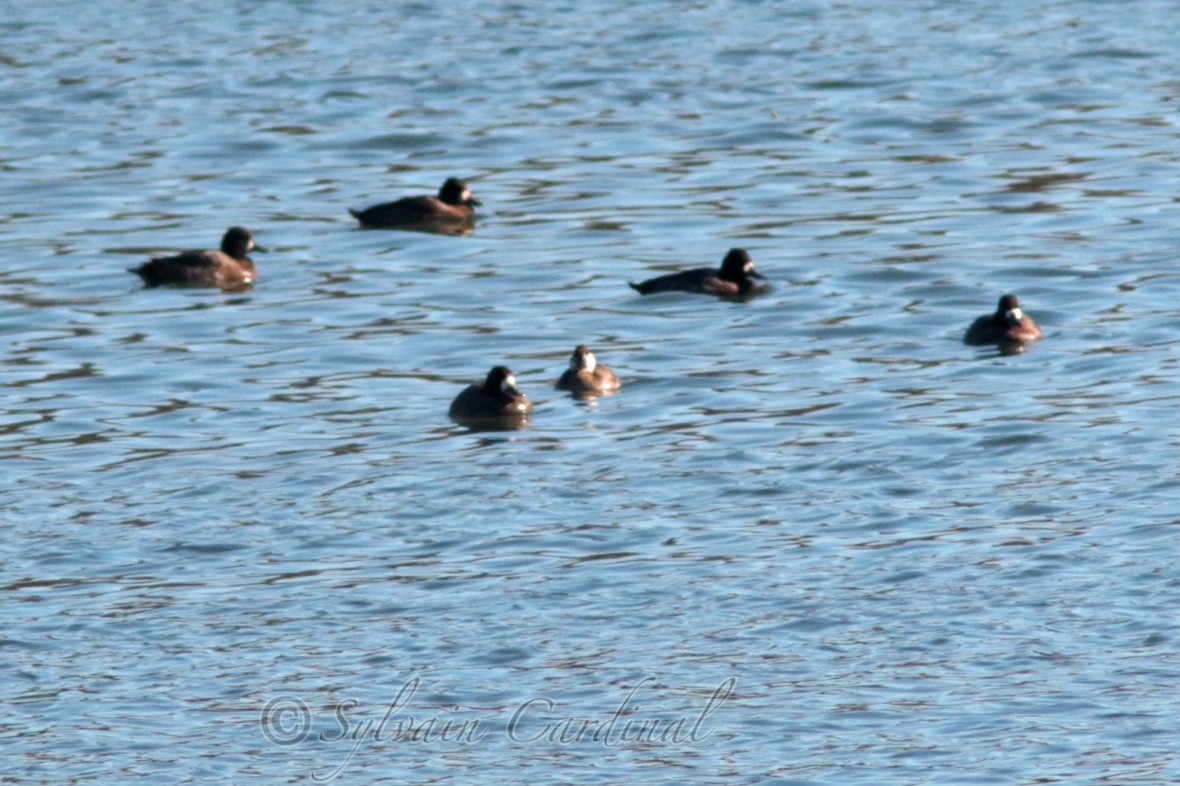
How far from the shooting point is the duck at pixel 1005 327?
59.5 feet

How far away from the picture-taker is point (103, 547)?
13492mm

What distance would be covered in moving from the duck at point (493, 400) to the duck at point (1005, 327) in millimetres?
3834

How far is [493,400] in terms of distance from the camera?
16500 millimetres

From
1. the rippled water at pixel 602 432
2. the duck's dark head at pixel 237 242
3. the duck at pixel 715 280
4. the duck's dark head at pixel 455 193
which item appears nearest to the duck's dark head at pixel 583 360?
the rippled water at pixel 602 432

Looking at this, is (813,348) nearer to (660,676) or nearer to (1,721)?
(660,676)

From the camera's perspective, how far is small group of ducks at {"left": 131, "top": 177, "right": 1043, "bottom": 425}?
1664 cm

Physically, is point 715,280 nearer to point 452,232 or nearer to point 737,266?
point 737,266

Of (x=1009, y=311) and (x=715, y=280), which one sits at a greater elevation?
(x=1009, y=311)

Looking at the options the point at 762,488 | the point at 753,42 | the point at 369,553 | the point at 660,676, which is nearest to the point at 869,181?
the point at 753,42

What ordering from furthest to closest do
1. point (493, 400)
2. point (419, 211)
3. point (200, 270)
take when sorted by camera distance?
point (419, 211) < point (200, 270) < point (493, 400)

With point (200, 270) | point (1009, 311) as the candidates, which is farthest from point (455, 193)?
point (1009, 311)

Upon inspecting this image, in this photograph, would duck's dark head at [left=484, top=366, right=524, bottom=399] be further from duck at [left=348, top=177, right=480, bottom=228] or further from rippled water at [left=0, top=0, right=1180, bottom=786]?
duck at [left=348, top=177, right=480, bottom=228]

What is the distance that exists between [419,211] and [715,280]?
4822 millimetres

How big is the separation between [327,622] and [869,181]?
14.5 meters
